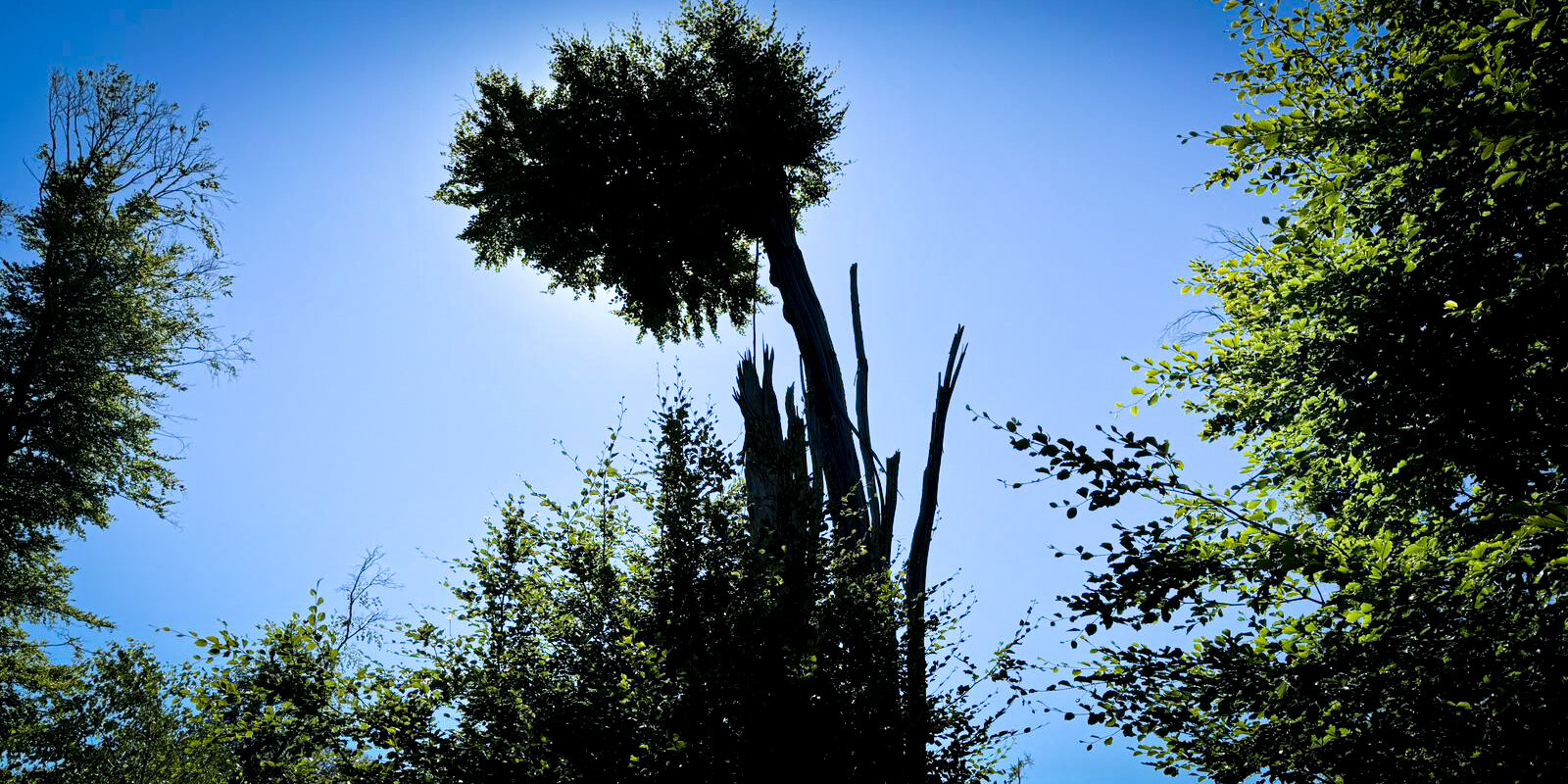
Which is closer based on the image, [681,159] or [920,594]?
[920,594]

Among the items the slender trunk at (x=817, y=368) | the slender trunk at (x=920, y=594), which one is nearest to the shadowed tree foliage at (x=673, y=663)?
the slender trunk at (x=920, y=594)

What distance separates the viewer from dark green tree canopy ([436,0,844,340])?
11.8 metres

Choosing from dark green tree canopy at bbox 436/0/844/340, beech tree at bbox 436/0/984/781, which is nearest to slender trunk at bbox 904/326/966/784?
beech tree at bbox 436/0/984/781

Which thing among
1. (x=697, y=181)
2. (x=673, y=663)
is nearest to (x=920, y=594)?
(x=673, y=663)

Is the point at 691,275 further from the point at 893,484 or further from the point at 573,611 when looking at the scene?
the point at 573,611

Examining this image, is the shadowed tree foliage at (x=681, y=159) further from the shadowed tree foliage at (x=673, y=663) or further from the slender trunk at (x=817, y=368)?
the shadowed tree foliage at (x=673, y=663)

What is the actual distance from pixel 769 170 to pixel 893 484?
17.7 feet

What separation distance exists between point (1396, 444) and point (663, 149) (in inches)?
397

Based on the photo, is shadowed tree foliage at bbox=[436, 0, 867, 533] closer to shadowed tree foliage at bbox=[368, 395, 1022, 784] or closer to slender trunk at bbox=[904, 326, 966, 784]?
slender trunk at bbox=[904, 326, 966, 784]

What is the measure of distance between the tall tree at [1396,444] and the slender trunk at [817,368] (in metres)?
5.66

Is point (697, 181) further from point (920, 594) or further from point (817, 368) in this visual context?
point (920, 594)

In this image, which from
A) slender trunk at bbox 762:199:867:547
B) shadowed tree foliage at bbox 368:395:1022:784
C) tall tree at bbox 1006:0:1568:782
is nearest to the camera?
tall tree at bbox 1006:0:1568:782

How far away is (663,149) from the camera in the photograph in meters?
11.9

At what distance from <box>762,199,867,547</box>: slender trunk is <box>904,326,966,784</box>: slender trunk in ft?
2.55
